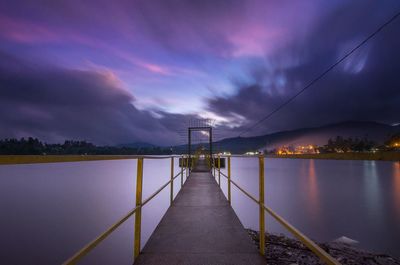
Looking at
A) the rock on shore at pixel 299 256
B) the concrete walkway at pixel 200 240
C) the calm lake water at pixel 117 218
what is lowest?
the calm lake water at pixel 117 218

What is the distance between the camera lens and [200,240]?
3.33 meters

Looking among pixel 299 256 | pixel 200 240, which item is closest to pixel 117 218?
pixel 299 256

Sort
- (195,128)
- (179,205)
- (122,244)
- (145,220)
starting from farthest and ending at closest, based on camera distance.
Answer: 1. (195,128)
2. (145,220)
3. (122,244)
4. (179,205)

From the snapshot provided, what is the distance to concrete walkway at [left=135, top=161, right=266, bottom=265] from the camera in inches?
108

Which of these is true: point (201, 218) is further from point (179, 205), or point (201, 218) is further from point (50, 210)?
point (50, 210)

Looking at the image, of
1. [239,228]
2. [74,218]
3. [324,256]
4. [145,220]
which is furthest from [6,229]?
[324,256]

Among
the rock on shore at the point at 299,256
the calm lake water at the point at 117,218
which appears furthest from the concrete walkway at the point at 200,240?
the calm lake water at the point at 117,218

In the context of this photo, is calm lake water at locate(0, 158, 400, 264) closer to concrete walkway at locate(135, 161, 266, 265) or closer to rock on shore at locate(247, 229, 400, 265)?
rock on shore at locate(247, 229, 400, 265)

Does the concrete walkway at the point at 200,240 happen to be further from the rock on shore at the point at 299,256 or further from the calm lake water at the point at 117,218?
the calm lake water at the point at 117,218

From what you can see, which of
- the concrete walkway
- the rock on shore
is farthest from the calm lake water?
the concrete walkway

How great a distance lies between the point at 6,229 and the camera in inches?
548

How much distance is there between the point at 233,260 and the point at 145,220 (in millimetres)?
13790

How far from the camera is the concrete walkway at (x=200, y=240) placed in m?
2.75

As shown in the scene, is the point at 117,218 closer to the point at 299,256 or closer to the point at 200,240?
the point at 299,256
